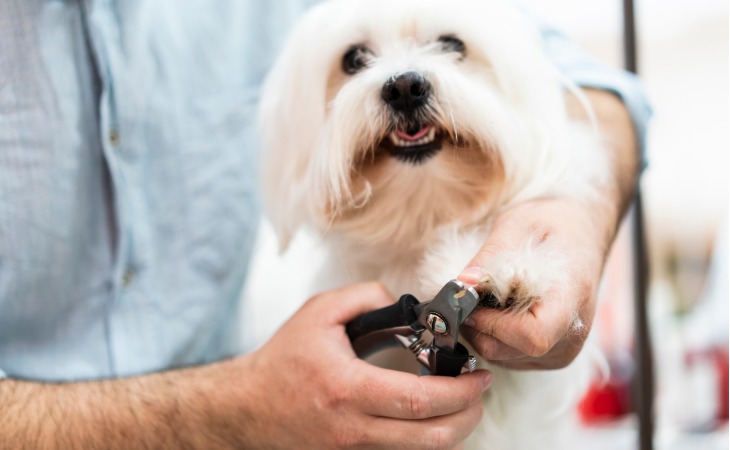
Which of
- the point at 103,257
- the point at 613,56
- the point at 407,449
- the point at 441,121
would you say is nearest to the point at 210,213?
the point at 103,257

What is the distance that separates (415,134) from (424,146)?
2 centimetres

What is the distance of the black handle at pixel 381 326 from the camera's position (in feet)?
2.28

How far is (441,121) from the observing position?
83 centimetres

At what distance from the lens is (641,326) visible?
4.86 ft

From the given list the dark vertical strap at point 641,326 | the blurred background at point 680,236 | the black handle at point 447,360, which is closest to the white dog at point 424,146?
the black handle at point 447,360

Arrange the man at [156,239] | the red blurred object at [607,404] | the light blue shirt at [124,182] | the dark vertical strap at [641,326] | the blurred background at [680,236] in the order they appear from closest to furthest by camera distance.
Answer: the man at [156,239] → the light blue shirt at [124,182] → the dark vertical strap at [641,326] → the blurred background at [680,236] → the red blurred object at [607,404]

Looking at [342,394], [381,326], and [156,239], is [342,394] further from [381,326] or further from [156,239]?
[156,239]


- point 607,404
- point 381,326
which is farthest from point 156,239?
point 607,404

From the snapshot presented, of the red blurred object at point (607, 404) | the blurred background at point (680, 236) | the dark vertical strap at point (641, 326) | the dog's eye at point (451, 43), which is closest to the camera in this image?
the dog's eye at point (451, 43)

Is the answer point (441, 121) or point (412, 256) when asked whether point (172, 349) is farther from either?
point (441, 121)

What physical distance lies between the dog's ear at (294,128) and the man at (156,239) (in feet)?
0.63

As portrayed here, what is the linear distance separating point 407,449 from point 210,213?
633 mm

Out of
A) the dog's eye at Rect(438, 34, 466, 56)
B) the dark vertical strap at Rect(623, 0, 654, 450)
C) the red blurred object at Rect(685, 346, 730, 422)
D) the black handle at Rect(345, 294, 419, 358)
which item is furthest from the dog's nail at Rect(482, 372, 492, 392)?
the red blurred object at Rect(685, 346, 730, 422)

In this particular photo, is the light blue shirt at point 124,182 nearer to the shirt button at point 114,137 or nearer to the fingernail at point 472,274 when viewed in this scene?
the shirt button at point 114,137
